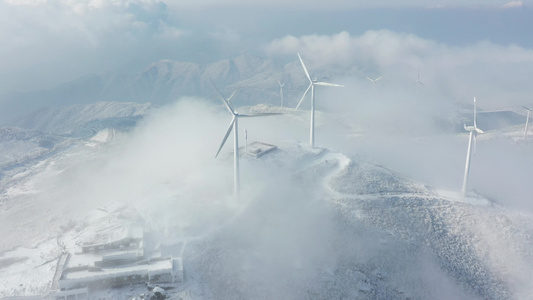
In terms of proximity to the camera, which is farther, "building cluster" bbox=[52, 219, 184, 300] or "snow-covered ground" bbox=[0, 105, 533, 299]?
"snow-covered ground" bbox=[0, 105, 533, 299]

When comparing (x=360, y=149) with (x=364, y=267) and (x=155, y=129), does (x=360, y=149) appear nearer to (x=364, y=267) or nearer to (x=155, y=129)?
(x=364, y=267)

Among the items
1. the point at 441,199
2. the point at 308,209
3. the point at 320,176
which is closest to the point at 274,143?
the point at 320,176

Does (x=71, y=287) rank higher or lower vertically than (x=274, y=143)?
lower

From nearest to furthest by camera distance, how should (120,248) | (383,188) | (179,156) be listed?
(120,248), (383,188), (179,156)

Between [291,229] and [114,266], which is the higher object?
[114,266]

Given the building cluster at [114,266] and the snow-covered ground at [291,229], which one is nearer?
the building cluster at [114,266]

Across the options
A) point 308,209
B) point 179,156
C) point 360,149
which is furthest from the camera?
point 360,149

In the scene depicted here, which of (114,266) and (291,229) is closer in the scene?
(114,266)

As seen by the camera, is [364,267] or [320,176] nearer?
[364,267]
